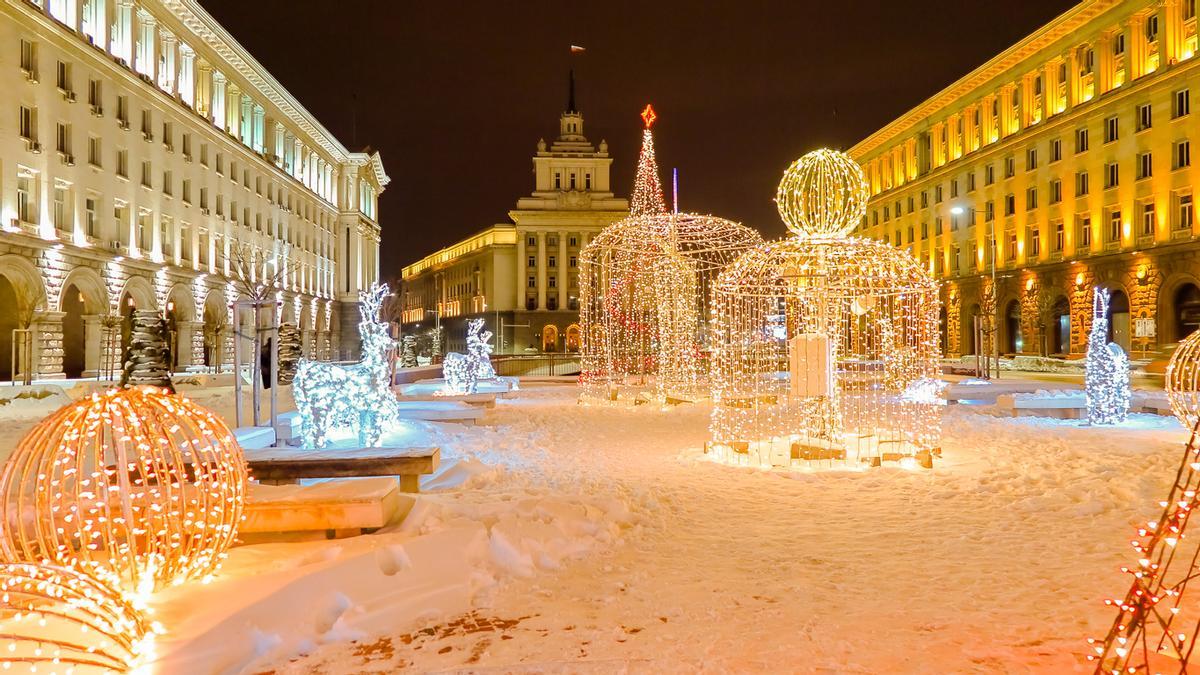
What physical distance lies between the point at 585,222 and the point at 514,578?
79.7 metres

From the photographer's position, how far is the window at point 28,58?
2688 cm

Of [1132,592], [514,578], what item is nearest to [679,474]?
[514,578]

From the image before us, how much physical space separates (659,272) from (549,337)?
64115mm

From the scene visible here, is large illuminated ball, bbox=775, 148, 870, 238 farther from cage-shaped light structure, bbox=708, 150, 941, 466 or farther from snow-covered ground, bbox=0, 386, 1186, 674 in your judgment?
snow-covered ground, bbox=0, 386, 1186, 674

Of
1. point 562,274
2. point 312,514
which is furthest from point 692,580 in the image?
point 562,274

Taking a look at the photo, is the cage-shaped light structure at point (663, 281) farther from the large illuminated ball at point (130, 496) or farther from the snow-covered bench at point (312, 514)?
the large illuminated ball at point (130, 496)

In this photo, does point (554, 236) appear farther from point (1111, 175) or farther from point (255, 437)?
point (255, 437)

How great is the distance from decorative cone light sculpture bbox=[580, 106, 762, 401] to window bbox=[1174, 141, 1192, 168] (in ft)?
82.1

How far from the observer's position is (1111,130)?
127 ft

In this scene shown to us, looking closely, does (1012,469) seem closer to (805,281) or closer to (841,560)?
(805,281)

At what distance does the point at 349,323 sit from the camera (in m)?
70.1

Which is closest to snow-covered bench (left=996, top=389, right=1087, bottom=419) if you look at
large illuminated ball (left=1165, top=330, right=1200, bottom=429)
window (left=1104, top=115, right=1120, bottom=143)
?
large illuminated ball (left=1165, top=330, right=1200, bottom=429)

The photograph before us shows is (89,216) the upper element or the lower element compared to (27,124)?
lower

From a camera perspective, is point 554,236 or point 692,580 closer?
point 692,580
